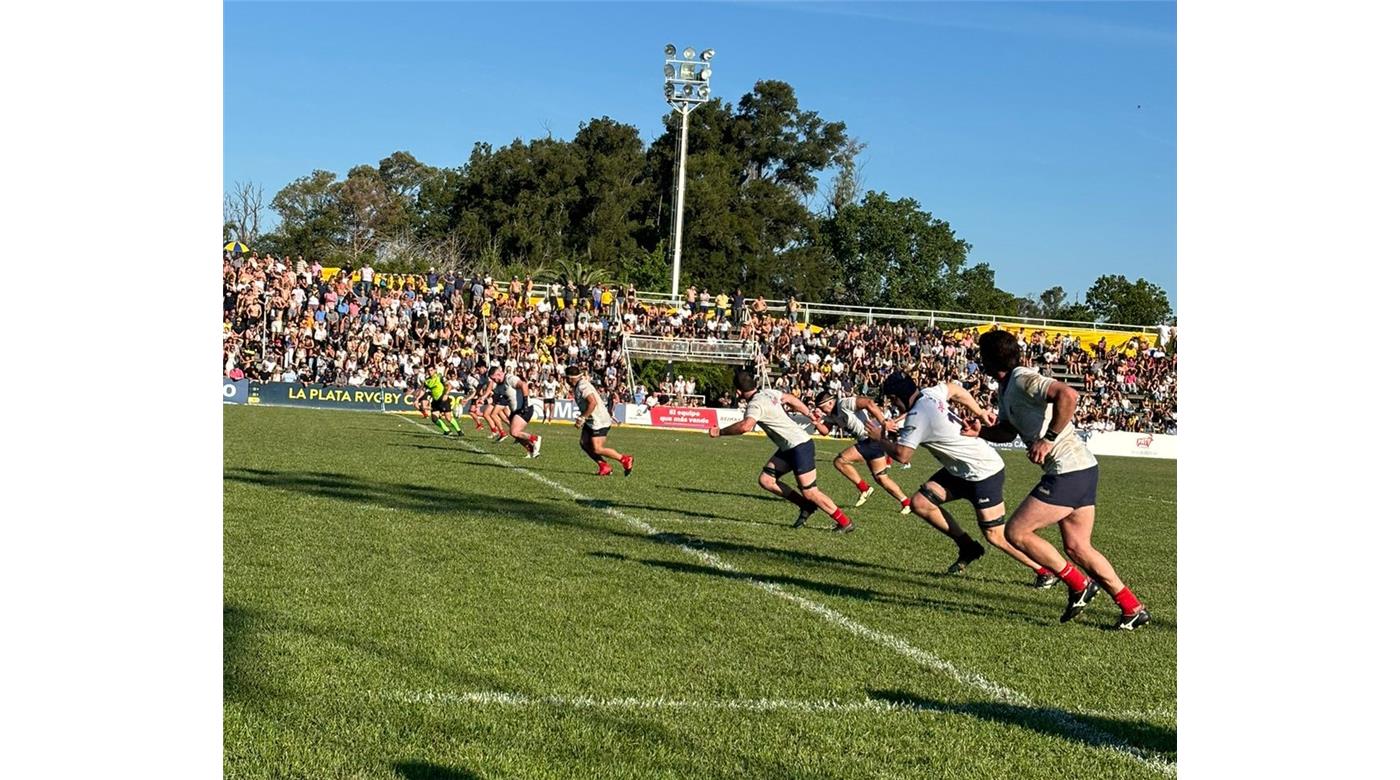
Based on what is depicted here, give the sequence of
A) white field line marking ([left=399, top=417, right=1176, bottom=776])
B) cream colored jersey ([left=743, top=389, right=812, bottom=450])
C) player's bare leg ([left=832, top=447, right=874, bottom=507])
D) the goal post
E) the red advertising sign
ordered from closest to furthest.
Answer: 1. white field line marking ([left=399, top=417, right=1176, bottom=776])
2. cream colored jersey ([left=743, top=389, right=812, bottom=450])
3. player's bare leg ([left=832, top=447, right=874, bottom=507])
4. the red advertising sign
5. the goal post

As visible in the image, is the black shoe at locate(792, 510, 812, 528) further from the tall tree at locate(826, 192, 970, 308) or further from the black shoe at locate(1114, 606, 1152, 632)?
the tall tree at locate(826, 192, 970, 308)

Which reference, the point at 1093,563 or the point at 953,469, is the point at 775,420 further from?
the point at 1093,563

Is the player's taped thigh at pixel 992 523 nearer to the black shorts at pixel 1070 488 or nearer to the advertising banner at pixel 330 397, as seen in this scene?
the black shorts at pixel 1070 488

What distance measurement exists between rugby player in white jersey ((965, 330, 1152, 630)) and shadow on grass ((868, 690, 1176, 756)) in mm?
2211

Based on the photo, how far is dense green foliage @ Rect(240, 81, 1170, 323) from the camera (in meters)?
66.1

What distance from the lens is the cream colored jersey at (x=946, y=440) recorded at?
996 centimetres

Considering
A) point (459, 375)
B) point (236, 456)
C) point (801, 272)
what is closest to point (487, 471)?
point (236, 456)

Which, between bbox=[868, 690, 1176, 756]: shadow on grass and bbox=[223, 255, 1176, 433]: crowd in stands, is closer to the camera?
bbox=[868, 690, 1176, 756]: shadow on grass

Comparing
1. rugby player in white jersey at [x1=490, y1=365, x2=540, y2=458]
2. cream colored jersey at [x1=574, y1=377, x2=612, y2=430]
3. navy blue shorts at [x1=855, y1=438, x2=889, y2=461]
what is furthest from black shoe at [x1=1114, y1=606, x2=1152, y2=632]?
rugby player in white jersey at [x1=490, y1=365, x2=540, y2=458]

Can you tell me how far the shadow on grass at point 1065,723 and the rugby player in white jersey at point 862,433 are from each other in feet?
15.4

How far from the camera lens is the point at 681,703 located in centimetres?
557

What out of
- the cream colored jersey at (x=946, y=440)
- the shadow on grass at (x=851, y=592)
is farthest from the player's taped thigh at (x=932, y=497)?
the shadow on grass at (x=851, y=592)
